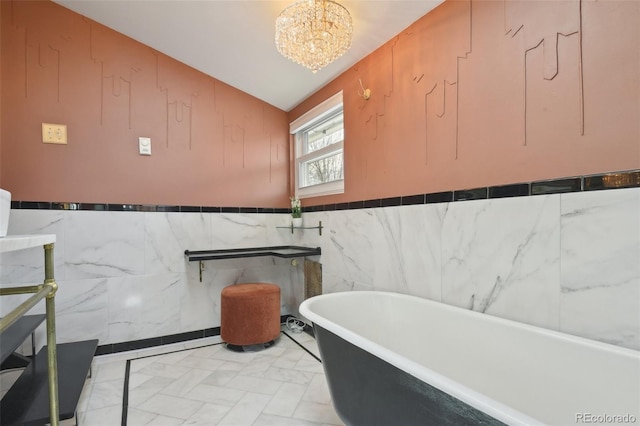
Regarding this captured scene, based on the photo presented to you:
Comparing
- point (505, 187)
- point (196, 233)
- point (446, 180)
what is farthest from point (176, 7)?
point (505, 187)

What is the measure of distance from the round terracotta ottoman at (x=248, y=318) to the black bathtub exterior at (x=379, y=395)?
111cm

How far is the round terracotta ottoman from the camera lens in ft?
7.59

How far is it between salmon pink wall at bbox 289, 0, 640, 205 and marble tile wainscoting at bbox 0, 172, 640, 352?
13cm

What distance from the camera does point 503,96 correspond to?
136cm

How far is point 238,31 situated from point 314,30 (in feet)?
2.59

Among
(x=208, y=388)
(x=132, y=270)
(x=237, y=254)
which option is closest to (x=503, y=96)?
(x=237, y=254)

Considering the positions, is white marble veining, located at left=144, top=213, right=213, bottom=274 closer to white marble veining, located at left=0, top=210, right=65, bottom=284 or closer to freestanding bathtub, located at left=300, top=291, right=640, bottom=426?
white marble veining, located at left=0, top=210, right=65, bottom=284

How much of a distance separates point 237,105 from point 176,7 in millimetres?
1002

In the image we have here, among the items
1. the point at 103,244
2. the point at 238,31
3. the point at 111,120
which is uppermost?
the point at 238,31

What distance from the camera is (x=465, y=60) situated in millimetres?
1521

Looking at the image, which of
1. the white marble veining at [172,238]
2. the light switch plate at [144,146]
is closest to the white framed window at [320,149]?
the white marble veining at [172,238]

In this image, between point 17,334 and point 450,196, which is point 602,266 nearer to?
point 450,196

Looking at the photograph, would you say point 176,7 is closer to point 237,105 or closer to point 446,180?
point 237,105

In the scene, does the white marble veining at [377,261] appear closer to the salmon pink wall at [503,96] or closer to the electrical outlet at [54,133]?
the salmon pink wall at [503,96]
